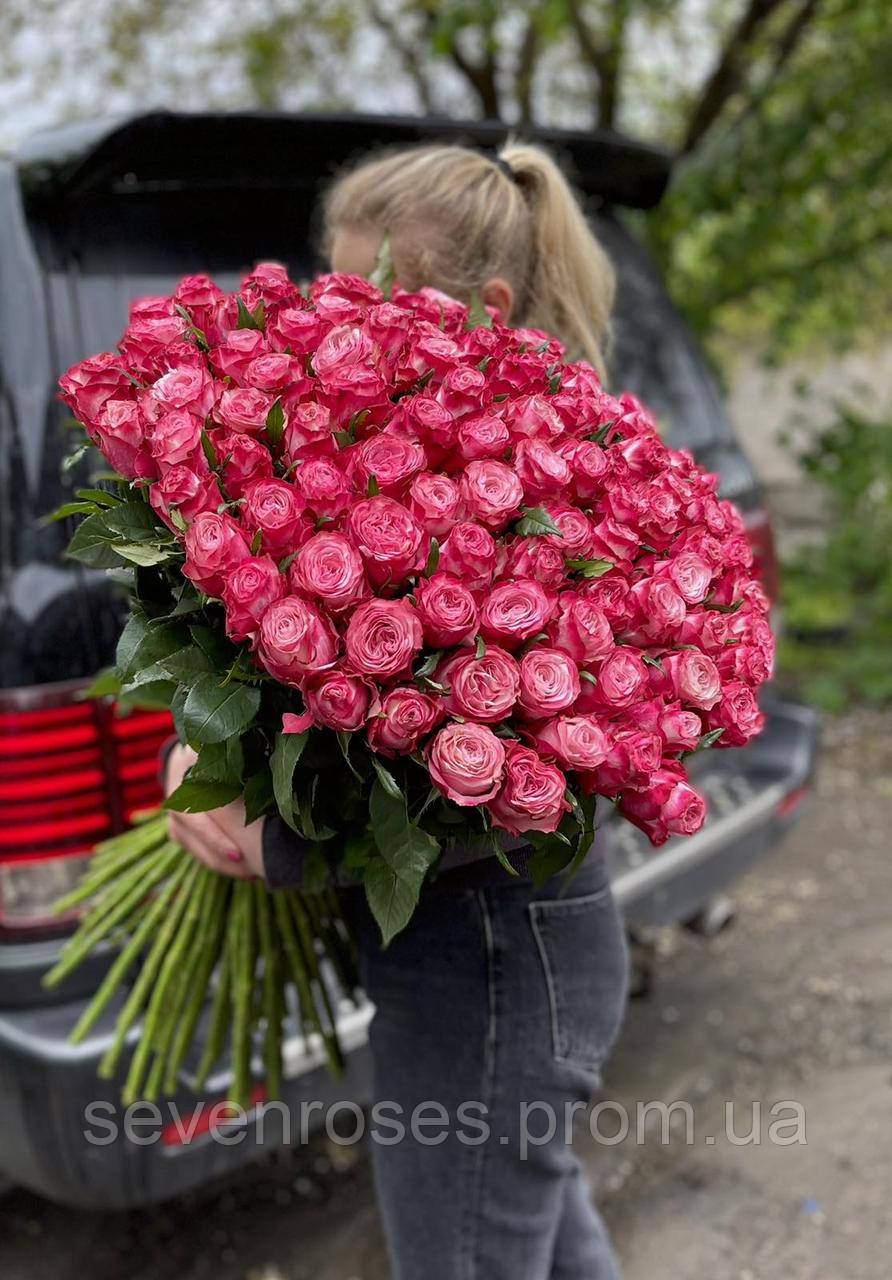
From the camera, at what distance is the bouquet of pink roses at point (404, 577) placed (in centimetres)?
109

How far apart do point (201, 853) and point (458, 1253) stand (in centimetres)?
65

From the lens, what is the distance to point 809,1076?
299cm

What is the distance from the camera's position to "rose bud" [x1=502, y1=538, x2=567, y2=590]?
1147 millimetres

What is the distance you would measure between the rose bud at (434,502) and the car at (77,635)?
1033 mm

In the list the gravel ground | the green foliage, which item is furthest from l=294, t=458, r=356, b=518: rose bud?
the green foliage

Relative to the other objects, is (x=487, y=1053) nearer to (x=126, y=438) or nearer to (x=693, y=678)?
(x=693, y=678)

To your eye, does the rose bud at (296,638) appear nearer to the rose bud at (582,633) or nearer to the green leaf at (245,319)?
the rose bud at (582,633)

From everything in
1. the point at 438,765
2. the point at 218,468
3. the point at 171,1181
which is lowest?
the point at 171,1181

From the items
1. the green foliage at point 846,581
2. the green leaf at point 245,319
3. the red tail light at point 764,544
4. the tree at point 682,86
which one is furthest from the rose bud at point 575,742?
the green foliage at point 846,581

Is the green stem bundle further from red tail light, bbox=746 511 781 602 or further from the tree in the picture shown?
the tree

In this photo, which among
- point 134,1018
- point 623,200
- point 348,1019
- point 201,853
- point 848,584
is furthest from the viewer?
point 848,584

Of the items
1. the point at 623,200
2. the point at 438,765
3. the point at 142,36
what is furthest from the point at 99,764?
the point at 142,36

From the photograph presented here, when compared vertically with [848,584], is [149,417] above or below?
above

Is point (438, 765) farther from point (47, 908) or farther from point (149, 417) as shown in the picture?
point (47, 908)
